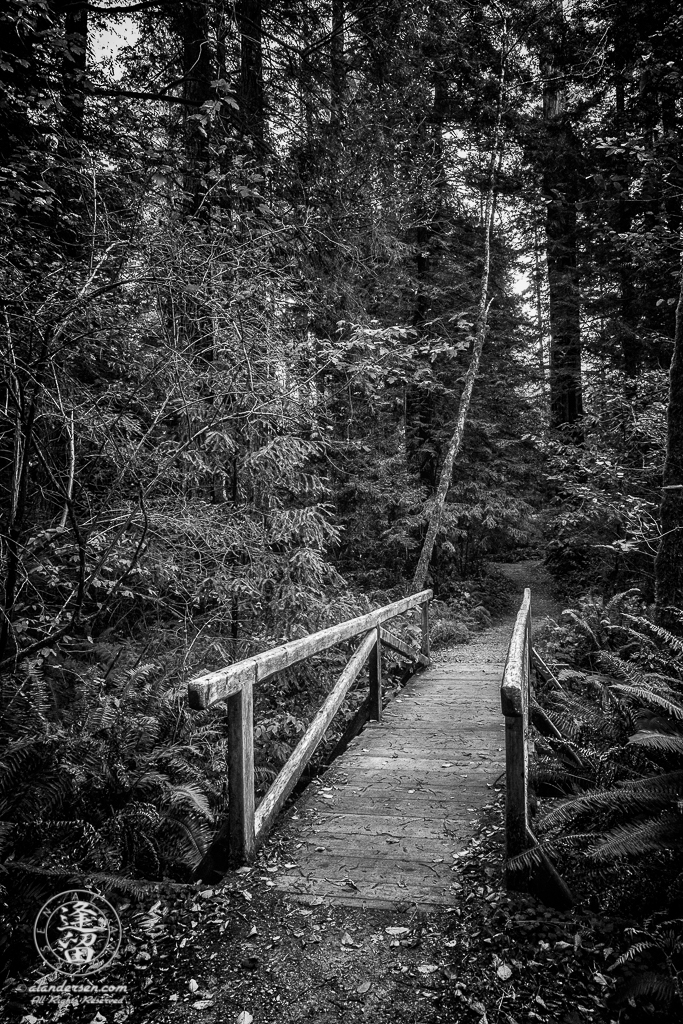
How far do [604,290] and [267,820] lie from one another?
15249 millimetres

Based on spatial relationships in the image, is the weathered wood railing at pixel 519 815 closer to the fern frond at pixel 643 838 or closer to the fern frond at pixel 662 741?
the fern frond at pixel 643 838

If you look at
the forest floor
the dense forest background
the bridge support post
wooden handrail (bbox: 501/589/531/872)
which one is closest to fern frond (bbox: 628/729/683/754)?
wooden handrail (bbox: 501/589/531/872)

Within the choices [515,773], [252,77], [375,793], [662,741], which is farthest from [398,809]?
[252,77]

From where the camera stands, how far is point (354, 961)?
271cm

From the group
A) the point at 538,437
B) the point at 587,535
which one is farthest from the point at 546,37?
the point at 587,535

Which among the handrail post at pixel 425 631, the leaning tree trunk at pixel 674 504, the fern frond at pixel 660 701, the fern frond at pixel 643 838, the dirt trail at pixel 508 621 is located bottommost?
the dirt trail at pixel 508 621

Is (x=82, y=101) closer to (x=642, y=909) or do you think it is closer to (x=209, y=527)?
(x=209, y=527)

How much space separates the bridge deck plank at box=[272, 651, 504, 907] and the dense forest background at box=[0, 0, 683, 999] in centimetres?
77

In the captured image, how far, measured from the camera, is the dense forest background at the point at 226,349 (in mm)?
4023

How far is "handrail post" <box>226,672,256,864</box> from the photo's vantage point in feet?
11.4

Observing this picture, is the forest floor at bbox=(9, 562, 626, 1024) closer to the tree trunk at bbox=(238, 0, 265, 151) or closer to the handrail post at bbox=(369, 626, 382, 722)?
the handrail post at bbox=(369, 626, 382, 722)

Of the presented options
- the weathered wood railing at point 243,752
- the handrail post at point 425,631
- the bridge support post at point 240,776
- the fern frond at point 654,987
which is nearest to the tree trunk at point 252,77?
the weathered wood railing at point 243,752

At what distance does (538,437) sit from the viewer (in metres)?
13.2

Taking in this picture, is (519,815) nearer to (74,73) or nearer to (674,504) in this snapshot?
(674,504)
